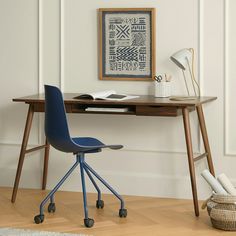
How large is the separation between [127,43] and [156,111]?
72 cm

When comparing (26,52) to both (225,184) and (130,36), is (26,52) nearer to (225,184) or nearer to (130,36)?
(130,36)

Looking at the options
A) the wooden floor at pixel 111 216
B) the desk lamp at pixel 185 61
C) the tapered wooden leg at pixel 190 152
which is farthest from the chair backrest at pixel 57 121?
the desk lamp at pixel 185 61

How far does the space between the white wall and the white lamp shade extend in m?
0.14

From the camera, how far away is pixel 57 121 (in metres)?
4.83

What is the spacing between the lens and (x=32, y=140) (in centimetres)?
598

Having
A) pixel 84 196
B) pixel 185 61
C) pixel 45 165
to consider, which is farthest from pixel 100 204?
pixel 185 61

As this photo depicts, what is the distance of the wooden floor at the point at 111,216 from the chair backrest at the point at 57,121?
1.69 feet

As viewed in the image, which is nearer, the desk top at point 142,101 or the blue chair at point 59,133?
the blue chair at point 59,133

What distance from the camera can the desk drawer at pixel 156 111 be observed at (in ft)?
16.9

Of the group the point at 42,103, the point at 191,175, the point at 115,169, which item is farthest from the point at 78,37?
the point at 191,175

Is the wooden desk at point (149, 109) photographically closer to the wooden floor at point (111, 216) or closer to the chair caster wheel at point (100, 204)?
the wooden floor at point (111, 216)

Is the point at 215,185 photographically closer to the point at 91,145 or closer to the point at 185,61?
the point at 91,145

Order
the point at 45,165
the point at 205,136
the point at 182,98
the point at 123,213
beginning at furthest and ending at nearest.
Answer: the point at 45,165
the point at 205,136
the point at 182,98
the point at 123,213

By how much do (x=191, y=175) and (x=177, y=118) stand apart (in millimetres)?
624
